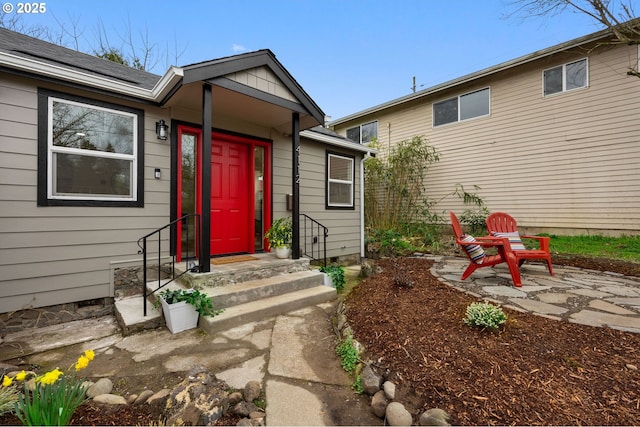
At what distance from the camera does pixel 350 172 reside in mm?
6496

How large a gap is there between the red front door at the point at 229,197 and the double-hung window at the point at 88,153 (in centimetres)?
107

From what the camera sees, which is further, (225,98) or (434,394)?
(225,98)

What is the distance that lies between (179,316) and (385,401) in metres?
2.12

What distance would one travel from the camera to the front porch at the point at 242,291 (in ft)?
9.55

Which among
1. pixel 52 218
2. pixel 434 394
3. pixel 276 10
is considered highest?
pixel 276 10

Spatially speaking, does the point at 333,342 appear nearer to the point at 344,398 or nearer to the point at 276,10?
the point at 344,398

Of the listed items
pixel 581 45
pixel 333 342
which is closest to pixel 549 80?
pixel 581 45

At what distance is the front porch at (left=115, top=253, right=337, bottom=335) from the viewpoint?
2912 mm

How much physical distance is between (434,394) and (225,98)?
3.98 metres

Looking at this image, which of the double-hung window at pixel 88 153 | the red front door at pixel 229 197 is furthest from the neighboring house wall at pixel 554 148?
the double-hung window at pixel 88 153

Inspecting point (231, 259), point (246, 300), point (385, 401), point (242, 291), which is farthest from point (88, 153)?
point (385, 401)

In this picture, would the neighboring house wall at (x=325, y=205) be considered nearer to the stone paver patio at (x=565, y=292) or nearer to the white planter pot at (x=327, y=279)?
the white planter pot at (x=327, y=279)

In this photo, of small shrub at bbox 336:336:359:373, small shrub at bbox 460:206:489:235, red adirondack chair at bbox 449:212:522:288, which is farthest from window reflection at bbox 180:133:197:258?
small shrub at bbox 460:206:489:235

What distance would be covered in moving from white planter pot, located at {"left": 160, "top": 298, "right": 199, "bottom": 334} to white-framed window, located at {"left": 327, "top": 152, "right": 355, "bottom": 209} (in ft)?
11.8
